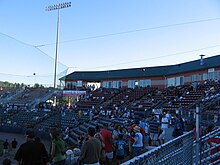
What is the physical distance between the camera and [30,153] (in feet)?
17.0

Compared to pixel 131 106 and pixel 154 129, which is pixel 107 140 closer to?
pixel 154 129

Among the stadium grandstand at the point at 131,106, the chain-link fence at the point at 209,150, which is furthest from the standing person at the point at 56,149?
the chain-link fence at the point at 209,150

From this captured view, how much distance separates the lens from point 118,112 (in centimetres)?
2403

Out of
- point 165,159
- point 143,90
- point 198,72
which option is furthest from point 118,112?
point 165,159

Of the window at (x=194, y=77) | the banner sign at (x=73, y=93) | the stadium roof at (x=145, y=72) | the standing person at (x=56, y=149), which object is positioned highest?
the stadium roof at (x=145, y=72)

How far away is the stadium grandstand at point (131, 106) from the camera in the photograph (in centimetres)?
535

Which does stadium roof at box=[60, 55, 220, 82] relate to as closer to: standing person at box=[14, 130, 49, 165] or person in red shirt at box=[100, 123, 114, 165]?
person in red shirt at box=[100, 123, 114, 165]

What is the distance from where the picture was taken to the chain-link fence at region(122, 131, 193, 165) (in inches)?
154

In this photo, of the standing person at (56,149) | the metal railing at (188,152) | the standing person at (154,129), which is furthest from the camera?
the standing person at (154,129)

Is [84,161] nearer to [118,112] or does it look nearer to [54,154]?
[54,154]

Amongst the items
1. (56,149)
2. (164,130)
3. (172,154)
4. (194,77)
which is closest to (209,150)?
(172,154)

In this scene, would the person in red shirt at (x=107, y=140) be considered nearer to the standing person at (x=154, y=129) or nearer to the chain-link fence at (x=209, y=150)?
the chain-link fence at (x=209, y=150)

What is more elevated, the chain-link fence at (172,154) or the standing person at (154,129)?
the chain-link fence at (172,154)

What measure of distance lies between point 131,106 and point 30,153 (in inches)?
842
